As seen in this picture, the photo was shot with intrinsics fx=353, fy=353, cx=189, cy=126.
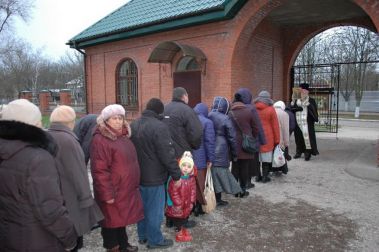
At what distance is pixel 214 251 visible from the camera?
3893 mm

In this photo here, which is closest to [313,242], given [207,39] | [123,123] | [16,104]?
[123,123]

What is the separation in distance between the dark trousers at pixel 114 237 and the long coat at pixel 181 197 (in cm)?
62

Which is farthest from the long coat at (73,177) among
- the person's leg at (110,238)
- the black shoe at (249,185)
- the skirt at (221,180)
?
the black shoe at (249,185)

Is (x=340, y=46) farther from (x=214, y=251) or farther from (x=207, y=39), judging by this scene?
(x=214, y=251)

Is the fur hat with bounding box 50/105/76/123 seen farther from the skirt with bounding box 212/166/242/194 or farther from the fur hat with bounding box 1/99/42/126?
the skirt with bounding box 212/166/242/194

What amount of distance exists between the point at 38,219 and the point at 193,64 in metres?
8.92

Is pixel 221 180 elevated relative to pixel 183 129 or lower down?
lower down

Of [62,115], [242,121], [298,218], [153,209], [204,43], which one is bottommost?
[298,218]

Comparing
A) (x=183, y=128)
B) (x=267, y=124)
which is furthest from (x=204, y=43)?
(x=183, y=128)

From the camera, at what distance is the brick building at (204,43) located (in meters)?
9.37

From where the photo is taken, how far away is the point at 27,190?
7.39 feet

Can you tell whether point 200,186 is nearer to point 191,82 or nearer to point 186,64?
point 191,82

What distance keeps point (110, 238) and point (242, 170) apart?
2.81 m

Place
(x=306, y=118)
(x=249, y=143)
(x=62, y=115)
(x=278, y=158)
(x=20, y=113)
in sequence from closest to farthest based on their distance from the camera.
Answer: (x=20, y=113)
(x=62, y=115)
(x=249, y=143)
(x=278, y=158)
(x=306, y=118)
